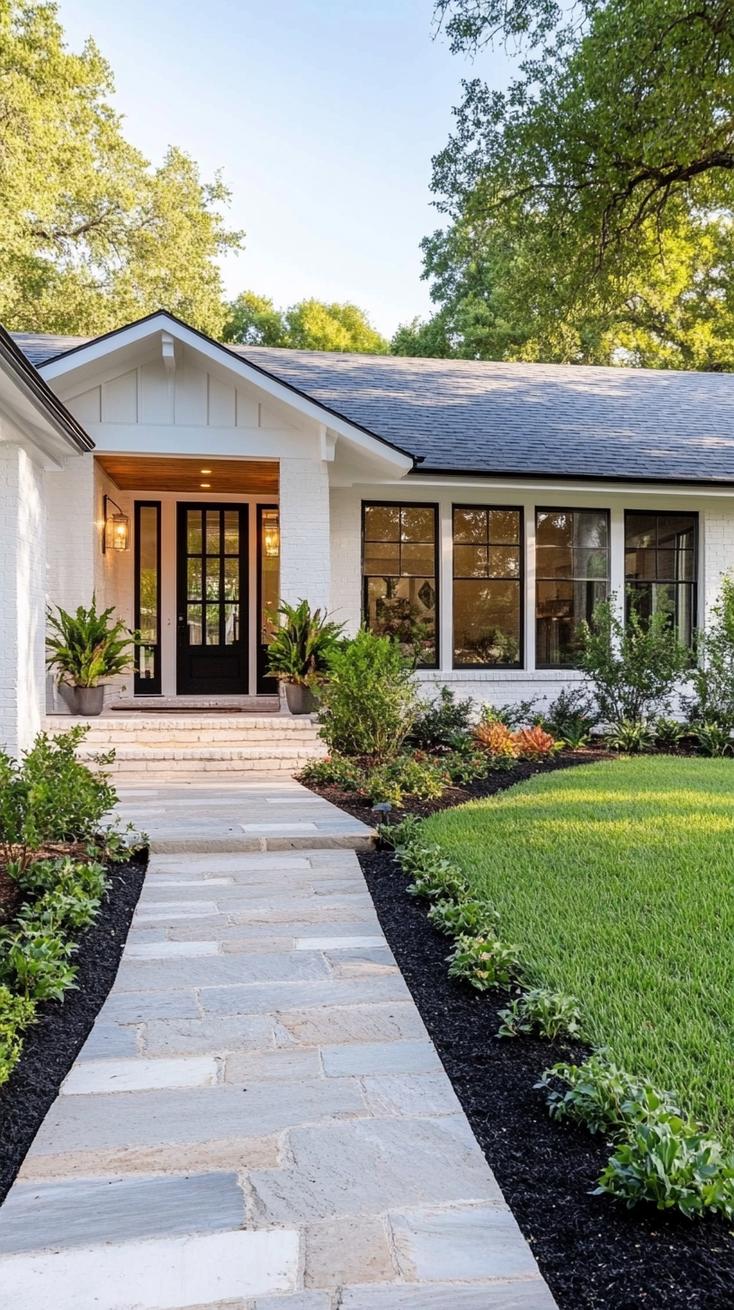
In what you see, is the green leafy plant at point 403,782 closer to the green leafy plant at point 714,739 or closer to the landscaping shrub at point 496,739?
the landscaping shrub at point 496,739

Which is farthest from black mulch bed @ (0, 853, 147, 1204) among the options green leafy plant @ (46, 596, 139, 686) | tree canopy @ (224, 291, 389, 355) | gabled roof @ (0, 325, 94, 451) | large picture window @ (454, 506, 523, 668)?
tree canopy @ (224, 291, 389, 355)

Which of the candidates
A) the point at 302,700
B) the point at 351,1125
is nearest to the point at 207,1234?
the point at 351,1125

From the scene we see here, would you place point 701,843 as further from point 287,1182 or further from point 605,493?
point 605,493

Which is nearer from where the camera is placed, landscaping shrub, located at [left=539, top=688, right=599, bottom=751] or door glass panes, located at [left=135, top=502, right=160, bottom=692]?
landscaping shrub, located at [left=539, top=688, right=599, bottom=751]

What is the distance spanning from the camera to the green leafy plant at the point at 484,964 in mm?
2912

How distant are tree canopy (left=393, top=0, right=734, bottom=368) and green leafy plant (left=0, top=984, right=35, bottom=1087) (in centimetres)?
947

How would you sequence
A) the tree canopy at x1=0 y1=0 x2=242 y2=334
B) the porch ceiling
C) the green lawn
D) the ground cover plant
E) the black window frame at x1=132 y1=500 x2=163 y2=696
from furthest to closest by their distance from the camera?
the tree canopy at x1=0 y1=0 x2=242 y2=334, the black window frame at x1=132 y1=500 x2=163 y2=696, the porch ceiling, the ground cover plant, the green lawn

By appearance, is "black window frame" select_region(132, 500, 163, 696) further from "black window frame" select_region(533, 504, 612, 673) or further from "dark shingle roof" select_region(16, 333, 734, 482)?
"black window frame" select_region(533, 504, 612, 673)

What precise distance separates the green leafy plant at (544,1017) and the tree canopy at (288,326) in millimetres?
30127

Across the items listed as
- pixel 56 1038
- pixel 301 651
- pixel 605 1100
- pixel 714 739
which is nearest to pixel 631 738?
pixel 714 739

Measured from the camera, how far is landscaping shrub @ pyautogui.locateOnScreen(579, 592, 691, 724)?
873cm

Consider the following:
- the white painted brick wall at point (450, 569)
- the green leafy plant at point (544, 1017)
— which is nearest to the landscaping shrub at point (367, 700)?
the white painted brick wall at point (450, 569)

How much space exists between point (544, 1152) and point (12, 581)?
5879mm

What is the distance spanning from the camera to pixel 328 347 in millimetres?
31672
